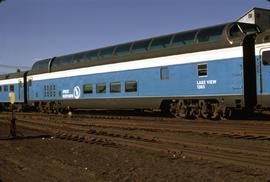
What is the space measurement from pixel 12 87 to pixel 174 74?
69.2ft

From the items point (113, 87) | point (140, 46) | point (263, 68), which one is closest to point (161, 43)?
point (140, 46)

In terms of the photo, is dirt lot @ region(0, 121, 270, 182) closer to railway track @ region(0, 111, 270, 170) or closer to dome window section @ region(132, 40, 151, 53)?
railway track @ region(0, 111, 270, 170)

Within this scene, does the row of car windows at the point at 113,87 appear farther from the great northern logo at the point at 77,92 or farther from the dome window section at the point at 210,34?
the dome window section at the point at 210,34

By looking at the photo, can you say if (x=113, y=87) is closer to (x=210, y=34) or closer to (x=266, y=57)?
(x=210, y=34)

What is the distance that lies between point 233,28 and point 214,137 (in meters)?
6.31

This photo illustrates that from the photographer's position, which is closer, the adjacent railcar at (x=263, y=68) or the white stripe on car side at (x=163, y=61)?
the adjacent railcar at (x=263, y=68)

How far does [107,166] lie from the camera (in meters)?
8.42

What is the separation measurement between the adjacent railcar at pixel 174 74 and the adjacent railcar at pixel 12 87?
775 cm

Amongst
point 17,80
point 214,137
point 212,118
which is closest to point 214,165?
point 214,137

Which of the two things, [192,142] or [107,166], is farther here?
[192,142]

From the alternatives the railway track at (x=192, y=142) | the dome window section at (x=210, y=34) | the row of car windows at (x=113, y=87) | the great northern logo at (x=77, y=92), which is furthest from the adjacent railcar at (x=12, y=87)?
the dome window section at (x=210, y=34)

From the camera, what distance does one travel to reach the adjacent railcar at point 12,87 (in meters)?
33.1

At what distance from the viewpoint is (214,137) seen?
39.6 ft

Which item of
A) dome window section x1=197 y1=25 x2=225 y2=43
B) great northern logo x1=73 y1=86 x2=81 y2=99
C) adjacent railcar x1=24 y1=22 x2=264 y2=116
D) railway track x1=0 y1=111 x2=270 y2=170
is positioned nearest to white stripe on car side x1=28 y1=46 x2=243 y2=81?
adjacent railcar x1=24 y1=22 x2=264 y2=116
